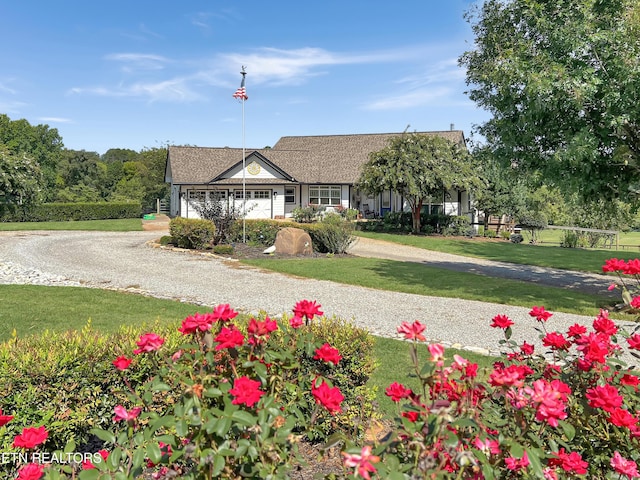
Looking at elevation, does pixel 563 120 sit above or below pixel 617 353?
above

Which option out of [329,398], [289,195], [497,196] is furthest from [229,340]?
[289,195]

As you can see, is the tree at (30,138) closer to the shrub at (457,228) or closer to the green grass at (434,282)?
the shrub at (457,228)

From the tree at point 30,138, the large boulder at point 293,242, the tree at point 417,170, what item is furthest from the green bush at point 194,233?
the tree at point 30,138

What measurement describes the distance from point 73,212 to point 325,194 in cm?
1807

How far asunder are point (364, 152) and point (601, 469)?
117ft

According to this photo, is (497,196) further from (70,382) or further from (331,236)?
(70,382)

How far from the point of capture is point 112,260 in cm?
1488

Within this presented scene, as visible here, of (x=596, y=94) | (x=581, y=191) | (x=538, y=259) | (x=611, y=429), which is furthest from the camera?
(x=538, y=259)

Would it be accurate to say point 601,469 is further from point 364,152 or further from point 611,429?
point 364,152

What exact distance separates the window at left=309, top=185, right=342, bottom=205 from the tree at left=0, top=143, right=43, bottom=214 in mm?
17912

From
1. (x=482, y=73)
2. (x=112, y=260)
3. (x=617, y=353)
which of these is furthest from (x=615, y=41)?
(x=112, y=260)

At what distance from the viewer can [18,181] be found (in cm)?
2695

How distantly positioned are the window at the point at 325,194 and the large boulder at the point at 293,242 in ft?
56.8

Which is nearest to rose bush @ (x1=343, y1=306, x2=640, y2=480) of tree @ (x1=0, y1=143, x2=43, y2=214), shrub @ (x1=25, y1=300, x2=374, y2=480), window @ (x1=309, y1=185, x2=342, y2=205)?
shrub @ (x1=25, y1=300, x2=374, y2=480)
